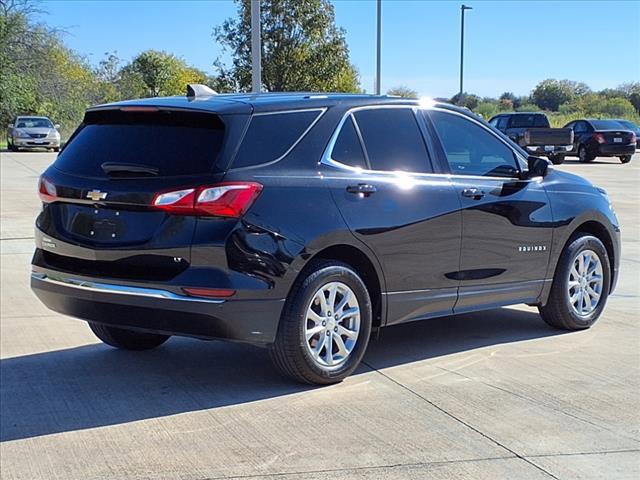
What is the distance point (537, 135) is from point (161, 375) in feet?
76.0

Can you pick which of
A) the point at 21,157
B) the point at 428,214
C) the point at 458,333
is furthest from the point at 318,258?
the point at 21,157

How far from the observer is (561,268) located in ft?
22.0

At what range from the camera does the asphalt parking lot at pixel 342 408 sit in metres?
4.17

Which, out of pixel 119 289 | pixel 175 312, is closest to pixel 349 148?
pixel 175 312

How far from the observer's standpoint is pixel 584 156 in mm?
31719

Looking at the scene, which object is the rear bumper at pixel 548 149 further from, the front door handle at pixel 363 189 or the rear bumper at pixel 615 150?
the front door handle at pixel 363 189

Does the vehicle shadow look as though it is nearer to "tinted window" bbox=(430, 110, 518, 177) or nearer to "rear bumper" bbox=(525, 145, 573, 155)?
"tinted window" bbox=(430, 110, 518, 177)

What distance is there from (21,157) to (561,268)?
2849 cm

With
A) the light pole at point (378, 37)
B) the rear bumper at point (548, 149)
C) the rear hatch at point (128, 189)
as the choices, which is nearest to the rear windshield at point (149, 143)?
the rear hatch at point (128, 189)

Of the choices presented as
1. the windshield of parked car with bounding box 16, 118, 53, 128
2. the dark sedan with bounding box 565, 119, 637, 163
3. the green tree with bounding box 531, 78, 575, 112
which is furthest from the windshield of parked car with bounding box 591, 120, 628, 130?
the green tree with bounding box 531, 78, 575, 112

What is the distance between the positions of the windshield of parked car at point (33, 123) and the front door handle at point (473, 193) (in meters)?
33.4

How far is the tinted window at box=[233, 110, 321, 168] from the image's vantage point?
16.4 feet

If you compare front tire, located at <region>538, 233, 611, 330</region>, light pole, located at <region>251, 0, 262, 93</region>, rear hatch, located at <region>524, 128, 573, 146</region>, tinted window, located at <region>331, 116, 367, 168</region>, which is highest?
light pole, located at <region>251, 0, 262, 93</region>

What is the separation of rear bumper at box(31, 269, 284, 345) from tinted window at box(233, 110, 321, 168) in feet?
2.69
